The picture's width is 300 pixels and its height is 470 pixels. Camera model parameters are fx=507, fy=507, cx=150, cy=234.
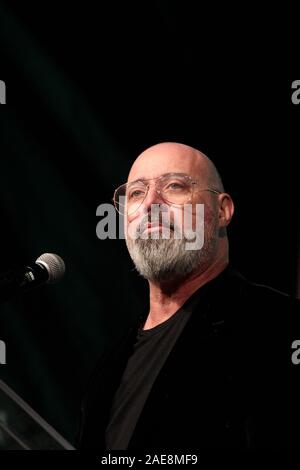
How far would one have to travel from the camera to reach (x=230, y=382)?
1105 mm

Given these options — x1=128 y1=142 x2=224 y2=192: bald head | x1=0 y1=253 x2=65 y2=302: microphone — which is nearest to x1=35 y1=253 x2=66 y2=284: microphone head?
x1=0 y1=253 x2=65 y2=302: microphone

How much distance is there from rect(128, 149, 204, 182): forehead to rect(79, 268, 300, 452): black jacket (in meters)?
0.38

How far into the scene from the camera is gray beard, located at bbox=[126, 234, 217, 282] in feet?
4.45

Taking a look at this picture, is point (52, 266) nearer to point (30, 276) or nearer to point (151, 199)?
point (30, 276)

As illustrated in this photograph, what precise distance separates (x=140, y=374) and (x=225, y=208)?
0.53m

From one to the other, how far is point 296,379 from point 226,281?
0.32 m

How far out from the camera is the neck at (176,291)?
54.7 inches

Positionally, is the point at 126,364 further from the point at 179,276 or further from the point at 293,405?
the point at 293,405

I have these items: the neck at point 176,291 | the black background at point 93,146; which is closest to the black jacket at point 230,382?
the neck at point 176,291

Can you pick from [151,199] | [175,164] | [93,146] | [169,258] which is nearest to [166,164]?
[175,164]

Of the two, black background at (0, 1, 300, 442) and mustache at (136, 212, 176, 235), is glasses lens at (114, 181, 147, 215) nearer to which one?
mustache at (136, 212, 176, 235)

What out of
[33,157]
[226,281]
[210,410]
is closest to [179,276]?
[226,281]

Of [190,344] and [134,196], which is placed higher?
[134,196]

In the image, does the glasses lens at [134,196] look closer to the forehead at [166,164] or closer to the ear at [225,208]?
the forehead at [166,164]
